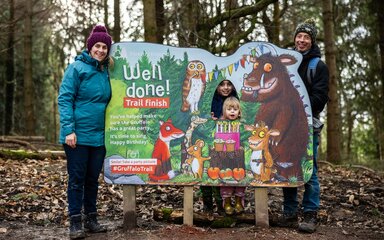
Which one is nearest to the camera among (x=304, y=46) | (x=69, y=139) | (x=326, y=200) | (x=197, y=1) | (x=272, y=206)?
(x=69, y=139)

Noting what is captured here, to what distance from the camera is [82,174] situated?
455cm

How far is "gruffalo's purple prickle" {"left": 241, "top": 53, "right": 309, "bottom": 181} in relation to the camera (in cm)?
486

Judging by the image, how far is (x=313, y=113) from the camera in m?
5.08

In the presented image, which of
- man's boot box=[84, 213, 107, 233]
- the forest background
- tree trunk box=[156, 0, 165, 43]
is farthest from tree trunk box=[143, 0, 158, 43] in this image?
man's boot box=[84, 213, 107, 233]

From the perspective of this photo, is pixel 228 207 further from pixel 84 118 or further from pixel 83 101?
pixel 83 101

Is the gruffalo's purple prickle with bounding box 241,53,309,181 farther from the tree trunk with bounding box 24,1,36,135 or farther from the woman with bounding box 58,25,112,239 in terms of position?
the tree trunk with bounding box 24,1,36,135

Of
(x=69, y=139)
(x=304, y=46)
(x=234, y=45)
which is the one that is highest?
(x=234, y=45)

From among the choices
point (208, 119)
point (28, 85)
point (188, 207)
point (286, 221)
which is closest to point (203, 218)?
point (188, 207)

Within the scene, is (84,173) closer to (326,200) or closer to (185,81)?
(185,81)

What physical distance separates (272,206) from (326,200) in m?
1.08

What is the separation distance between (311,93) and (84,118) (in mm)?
2560

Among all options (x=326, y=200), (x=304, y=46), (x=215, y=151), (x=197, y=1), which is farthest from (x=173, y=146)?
(x=197, y=1)

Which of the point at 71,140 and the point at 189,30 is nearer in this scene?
the point at 71,140

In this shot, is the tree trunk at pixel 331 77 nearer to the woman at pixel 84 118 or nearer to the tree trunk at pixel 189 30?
the tree trunk at pixel 189 30
